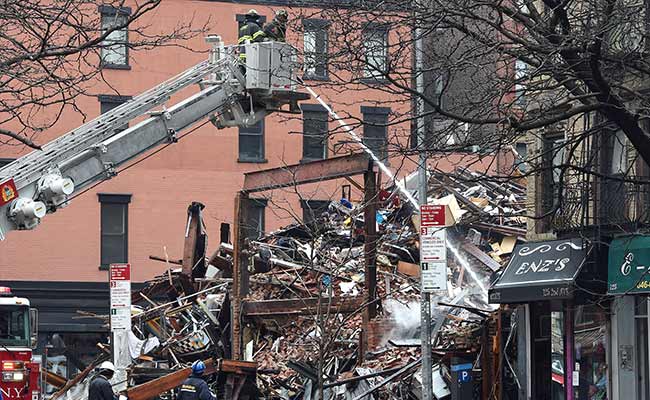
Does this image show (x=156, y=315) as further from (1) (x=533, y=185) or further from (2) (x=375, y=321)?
(1) (x=533, y=185)

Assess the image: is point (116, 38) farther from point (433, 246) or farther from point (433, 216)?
point (433, 246)

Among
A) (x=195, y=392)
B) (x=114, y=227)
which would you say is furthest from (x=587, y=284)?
(x=114, y=227)

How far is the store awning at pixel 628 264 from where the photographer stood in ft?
65.2

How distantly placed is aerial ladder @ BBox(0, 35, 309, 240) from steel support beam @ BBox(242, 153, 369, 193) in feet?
6.71

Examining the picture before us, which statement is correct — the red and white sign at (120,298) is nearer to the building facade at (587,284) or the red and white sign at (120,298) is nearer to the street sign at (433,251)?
the street sign at (433,251)

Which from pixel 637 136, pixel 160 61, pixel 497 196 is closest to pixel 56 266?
pixel 160 61

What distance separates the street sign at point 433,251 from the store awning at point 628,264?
2743 mm

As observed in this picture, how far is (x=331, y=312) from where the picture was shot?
25812 millimetres

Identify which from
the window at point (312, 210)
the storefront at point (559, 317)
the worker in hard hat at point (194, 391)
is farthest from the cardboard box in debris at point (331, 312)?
the worker in hard hat at point (194, 391)

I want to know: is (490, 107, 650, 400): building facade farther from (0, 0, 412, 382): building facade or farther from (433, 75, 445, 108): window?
(0, 0, 412, 382): building facade

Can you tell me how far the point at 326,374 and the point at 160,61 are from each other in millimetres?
23102

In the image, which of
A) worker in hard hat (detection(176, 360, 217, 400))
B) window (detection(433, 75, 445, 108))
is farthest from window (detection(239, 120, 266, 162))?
worker in hard hat (detection(176, 360, 217, 400))

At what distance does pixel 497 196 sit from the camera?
105 ft

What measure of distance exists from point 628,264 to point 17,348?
37.4 feet
